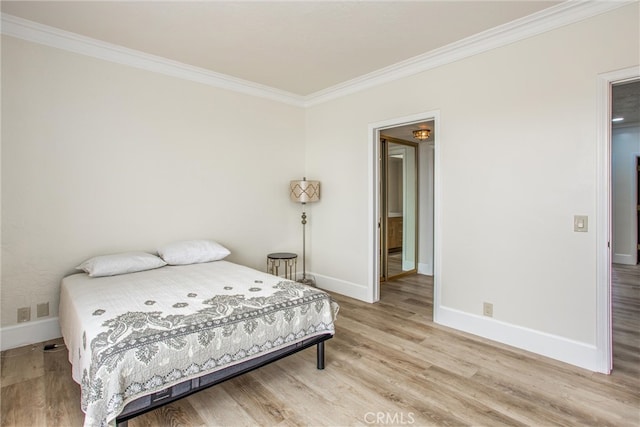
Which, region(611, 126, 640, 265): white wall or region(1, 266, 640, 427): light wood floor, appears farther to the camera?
region(611, 126, 640, 265): white wall

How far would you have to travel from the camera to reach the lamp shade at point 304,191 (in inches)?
170

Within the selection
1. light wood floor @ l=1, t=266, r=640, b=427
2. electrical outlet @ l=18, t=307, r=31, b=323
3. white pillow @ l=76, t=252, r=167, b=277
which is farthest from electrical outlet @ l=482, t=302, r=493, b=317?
electrical outlet @ l=18, t=307, r=31, b=323

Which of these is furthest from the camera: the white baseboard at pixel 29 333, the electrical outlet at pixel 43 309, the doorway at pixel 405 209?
the doorway at pixel 405 209

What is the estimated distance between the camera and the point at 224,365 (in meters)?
1.88

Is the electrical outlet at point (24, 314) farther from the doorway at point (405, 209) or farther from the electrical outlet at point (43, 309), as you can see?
the doorway at point (405, 209)

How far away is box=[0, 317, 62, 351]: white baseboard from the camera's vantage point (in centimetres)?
268

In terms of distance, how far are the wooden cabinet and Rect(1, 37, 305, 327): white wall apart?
3.08 m

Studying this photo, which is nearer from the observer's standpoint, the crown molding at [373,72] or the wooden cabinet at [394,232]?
the crown molding at [373,72]

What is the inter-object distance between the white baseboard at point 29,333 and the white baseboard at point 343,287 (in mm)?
2913

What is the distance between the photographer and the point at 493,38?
283 centimetres

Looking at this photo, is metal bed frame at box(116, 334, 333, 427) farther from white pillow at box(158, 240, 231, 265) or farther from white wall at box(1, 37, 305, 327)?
white wall at box(1, 37, 305, 327)

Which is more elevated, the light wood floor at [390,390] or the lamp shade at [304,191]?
the lamp shade at [304,191]

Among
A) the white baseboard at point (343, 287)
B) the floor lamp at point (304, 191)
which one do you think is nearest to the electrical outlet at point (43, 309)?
the floor lamp at point (304, 191)

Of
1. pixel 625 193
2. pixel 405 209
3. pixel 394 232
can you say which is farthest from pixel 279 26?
pixel 625 193
